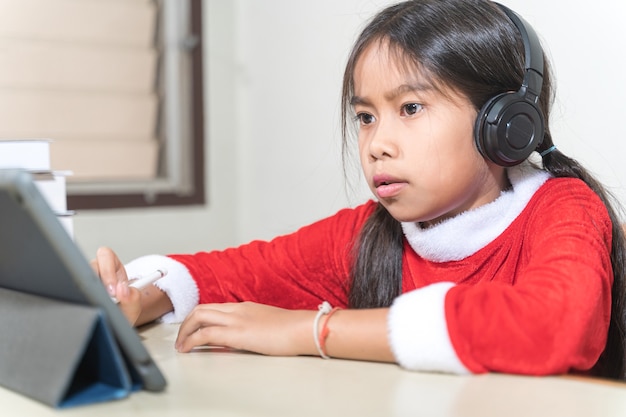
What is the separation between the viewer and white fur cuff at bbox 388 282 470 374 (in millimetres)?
653

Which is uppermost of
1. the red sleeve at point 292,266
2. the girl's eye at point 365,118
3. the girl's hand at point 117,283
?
the girl's eye at point 365,118

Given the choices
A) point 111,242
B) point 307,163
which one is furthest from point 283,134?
point 111,242

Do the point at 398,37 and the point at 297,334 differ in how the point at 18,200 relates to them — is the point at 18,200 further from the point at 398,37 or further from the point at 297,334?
the point at 398,37

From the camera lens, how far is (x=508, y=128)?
0.87m

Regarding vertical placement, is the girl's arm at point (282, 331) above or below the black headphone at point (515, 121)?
below

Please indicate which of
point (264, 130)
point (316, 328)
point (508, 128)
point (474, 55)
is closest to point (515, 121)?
point (508, 128)

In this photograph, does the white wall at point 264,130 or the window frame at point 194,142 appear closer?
the white wall at point 264,130

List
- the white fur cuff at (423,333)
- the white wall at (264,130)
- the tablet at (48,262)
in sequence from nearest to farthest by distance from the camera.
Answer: the tablet at (48,262) → the white fur cuff at (423,333) → the white wall at (264,130)

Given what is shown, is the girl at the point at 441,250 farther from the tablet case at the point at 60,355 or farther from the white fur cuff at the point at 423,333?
the tablet case at the point at 60,355

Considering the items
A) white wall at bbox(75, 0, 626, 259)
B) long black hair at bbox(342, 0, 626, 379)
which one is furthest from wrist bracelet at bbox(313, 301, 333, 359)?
white wall at bbox(75, 0, 626, 259)

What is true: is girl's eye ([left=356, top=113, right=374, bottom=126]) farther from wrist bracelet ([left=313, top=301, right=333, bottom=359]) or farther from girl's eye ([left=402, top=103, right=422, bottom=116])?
wrist bracelet ([left=313, top=301, right=333, bottom=359])

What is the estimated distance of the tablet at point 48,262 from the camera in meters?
0.50

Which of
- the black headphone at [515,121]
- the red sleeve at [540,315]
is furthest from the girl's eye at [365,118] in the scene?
the red sleeve at [540,315]

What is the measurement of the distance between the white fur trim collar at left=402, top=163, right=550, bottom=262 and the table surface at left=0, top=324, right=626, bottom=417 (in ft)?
1.07
